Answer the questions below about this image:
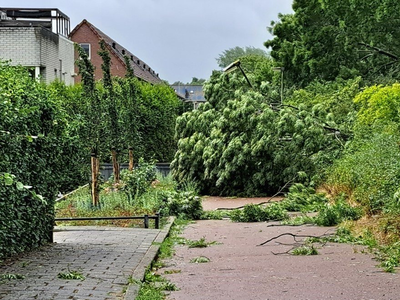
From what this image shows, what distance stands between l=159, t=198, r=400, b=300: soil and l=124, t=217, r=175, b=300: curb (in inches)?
11.5

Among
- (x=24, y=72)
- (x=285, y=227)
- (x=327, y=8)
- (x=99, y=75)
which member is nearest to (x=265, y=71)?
(x=327, y=8)

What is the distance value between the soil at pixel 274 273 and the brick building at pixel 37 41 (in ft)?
66.9

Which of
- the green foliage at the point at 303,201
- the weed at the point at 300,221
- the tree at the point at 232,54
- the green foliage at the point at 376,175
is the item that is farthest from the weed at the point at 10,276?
the tree at the point at 232,54

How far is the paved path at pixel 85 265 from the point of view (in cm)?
838

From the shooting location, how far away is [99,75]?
54.5 m

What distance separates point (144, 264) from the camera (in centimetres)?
1041

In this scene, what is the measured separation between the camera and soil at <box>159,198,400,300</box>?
858cm

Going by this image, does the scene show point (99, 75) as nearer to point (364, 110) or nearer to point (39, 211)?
point (364, 110)

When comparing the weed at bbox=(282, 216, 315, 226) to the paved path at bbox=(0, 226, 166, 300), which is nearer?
the paved path at bbox=(0, 226, 166, 300)

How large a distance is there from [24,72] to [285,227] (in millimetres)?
7223

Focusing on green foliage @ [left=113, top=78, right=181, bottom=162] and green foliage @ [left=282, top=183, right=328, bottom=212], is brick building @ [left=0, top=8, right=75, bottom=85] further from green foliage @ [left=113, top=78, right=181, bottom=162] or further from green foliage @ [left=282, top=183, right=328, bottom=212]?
green foliage @ [left=282, top=183, right=328, bottom=212]

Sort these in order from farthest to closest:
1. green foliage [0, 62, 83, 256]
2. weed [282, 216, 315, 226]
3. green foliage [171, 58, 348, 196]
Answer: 1. green foliage [171, 58, 348, 196]
2. weed [282, 216, 315, 226]
3. green foliage [0, 62, 83, 256]

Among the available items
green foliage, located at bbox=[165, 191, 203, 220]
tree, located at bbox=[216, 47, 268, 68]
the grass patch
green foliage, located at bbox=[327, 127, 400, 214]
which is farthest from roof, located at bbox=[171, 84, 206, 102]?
the grass patch

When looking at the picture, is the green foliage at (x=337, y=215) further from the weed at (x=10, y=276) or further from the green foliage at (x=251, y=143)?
the weed at (x=10, y=276)
